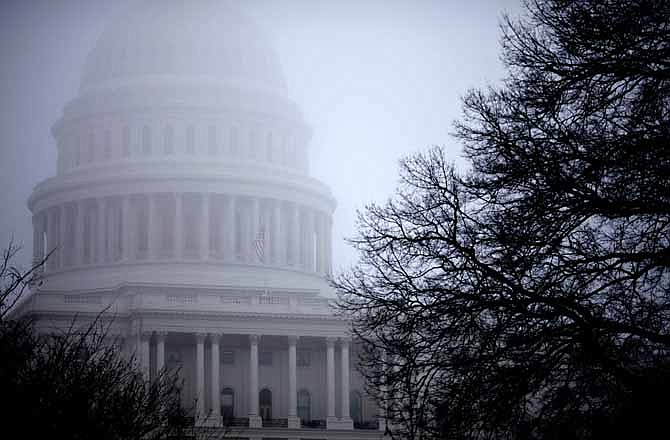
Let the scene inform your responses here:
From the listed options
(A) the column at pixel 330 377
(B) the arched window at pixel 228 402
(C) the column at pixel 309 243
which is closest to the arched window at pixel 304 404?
(A) the column at pixel 330 377

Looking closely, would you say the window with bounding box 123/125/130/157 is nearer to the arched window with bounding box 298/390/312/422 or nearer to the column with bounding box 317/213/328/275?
the column with bounding box 317/213/328/275

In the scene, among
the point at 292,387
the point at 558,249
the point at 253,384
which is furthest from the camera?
the point at 292,387

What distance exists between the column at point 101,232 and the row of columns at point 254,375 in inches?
1113

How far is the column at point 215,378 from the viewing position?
107025 millimetres

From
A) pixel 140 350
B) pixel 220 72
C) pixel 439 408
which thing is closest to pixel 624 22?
pixel 439 408

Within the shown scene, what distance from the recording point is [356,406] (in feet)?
378

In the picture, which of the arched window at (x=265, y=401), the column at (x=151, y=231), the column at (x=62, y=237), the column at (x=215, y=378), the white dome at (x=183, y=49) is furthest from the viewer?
the white dome at (x=183, y=49)

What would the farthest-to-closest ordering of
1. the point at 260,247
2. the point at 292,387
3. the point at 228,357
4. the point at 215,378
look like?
1. the point at 260,247
2. the point at 228,357
3. the point at 292,387
4. the point at 215,378

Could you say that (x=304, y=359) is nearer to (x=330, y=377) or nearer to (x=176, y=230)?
(x=330, y=377)

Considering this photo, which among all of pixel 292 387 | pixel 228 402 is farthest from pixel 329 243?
pixel 292 387

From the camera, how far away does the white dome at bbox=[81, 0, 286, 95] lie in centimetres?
15188

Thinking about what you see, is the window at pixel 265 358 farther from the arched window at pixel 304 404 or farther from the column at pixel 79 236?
the column at pixel 79 236

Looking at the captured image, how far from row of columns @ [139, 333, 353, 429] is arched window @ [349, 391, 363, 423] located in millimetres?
2618

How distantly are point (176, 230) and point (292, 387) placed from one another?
31.4 metres
